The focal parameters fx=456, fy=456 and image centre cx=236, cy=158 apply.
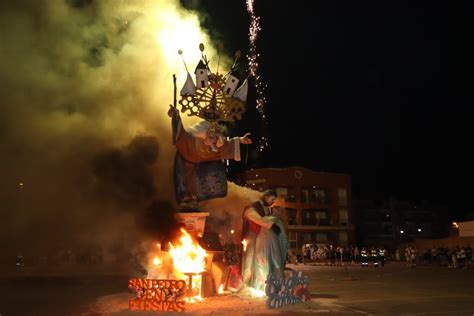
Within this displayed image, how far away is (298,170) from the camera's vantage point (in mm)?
59625

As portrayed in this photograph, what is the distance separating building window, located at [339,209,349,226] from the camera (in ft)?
201

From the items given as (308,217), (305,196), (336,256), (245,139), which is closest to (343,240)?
(308,217)

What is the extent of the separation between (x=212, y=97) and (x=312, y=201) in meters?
47.8

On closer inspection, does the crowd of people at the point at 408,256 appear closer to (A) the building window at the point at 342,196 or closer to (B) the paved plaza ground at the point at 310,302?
(B) the paved plaza ground at the point at 310,302

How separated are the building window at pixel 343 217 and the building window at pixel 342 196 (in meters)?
1.05

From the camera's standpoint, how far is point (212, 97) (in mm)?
14734

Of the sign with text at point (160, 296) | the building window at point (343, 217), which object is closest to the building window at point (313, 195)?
the building window at point (343, 217)

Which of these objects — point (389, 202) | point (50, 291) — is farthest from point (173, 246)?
point (389, 202)

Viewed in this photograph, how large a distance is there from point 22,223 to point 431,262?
28.7 metres

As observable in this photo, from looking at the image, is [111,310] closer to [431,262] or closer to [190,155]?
[190,155]

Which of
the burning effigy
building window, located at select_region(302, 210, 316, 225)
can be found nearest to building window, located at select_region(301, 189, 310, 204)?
building window, located at select_region(302, 210, 316, 225)

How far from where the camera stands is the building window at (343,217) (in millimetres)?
61316

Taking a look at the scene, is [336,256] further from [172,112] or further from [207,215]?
[172,112]

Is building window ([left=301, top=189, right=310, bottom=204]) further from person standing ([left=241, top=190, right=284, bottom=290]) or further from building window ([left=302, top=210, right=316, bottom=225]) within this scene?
person standing ([left=241, top=190, right=284, bottom=290])
